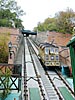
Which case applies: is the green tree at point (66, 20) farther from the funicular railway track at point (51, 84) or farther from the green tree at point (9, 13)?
the funicular railway track at point (51, 84)

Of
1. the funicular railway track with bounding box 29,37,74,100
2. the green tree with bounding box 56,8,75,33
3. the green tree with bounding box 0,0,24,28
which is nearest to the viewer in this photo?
the funicular railway track with bounding box 29,37,74,100

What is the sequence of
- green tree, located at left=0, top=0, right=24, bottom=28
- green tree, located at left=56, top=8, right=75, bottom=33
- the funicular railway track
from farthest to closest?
1. green tree, located at left=0, top=0, right=24, bottom=28
2. green tree, located at left=56, top=8, right=75, bottom=33
3. the funicular railway track

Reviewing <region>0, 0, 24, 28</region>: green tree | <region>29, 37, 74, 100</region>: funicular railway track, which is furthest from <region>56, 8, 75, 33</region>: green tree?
<region>29, 37, 74, 100</region>: funicular railway track

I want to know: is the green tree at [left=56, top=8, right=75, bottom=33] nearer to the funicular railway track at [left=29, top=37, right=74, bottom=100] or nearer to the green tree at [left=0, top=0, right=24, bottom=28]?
the green tree at [left=0, top=0, right=24, bottom=28]

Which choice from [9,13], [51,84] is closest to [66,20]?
[9,13]

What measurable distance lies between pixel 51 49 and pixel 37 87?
660 cm

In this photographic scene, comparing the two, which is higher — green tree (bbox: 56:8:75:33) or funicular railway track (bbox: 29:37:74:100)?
green tree (bbox: 56:8:75:33)

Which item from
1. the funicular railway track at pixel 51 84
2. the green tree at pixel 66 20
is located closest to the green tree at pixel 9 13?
the green tree at pixel 66 20

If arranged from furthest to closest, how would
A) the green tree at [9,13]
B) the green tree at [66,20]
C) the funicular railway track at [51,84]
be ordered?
the green tree at [9,13], the green tree at [66,20], the funicular railway track at [51,84]

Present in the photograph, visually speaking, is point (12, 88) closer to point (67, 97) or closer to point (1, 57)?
point (67, 97)

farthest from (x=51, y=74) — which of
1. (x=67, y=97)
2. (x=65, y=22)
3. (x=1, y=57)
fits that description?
(x=65, y=22)

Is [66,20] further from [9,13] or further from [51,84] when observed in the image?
[51,84]

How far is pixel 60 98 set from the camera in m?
11.1

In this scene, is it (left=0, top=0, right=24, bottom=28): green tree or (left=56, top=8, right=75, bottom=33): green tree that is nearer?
(left=56, top=8, right=75, bottom=33): green tree
